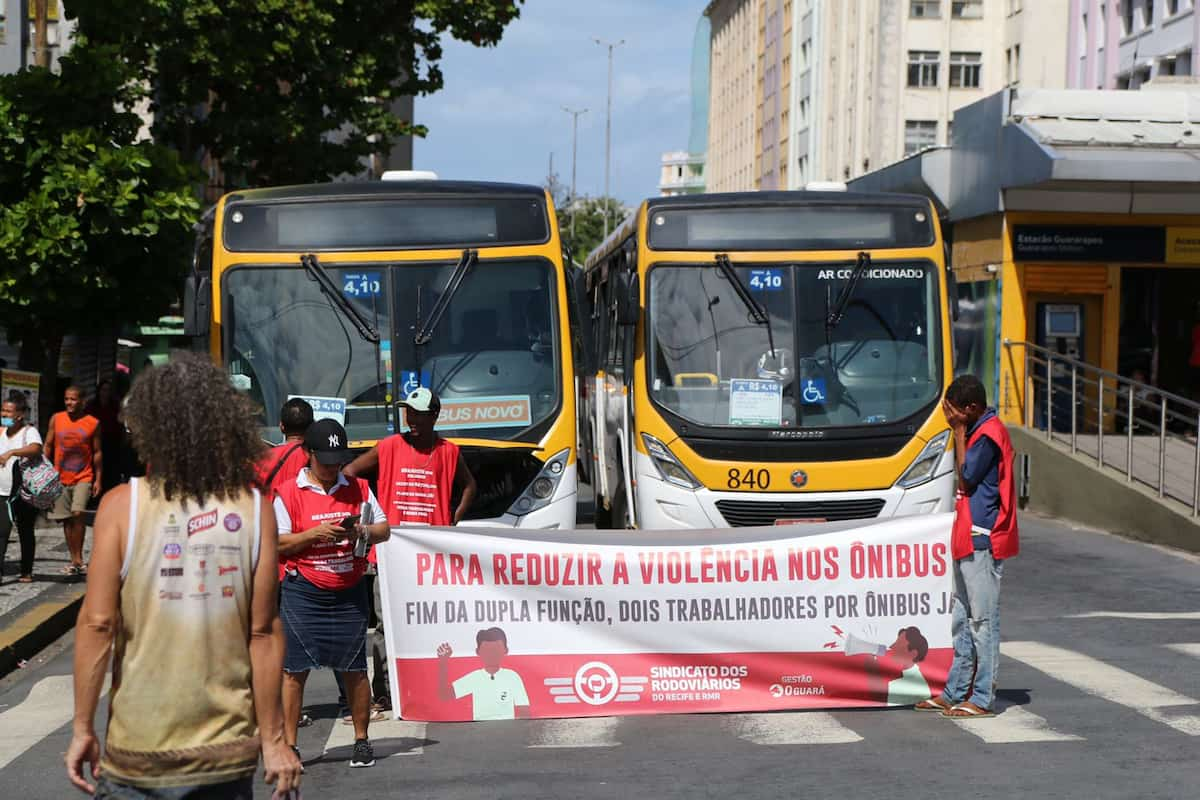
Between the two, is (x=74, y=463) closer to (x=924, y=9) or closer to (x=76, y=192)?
(x=76, y=192)

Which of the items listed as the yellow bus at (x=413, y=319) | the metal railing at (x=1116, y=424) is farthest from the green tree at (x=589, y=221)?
the yellow bus at (x=413, y=319)

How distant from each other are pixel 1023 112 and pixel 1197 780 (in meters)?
21.2

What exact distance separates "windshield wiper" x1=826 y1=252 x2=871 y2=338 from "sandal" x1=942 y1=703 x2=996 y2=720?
193 inches

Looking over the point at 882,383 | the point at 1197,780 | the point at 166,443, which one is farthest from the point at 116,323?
the point at 166,443

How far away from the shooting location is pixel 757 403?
13.9 meters

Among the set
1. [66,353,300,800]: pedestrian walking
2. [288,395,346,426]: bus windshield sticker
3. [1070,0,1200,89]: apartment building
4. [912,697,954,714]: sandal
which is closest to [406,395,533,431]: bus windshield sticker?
[288,395,346,426]: bus windshield sticker

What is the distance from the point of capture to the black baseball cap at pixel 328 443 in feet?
25.1

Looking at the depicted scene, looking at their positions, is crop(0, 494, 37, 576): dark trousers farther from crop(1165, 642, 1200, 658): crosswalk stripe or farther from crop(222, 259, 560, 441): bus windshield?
crop(1165, 642, 1200, 658): crosswalk stripe

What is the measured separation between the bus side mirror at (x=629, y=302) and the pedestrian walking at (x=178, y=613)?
9.46 m

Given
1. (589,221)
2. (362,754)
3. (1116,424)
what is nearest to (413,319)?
(362,754)

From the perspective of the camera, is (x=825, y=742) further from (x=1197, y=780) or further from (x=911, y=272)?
(x=911, y=272)

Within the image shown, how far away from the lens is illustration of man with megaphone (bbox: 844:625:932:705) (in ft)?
31.9

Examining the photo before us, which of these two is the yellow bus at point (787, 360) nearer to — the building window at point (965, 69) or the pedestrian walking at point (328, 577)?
the pedestrian walking at point (328, 577)

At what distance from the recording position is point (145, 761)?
430cm
